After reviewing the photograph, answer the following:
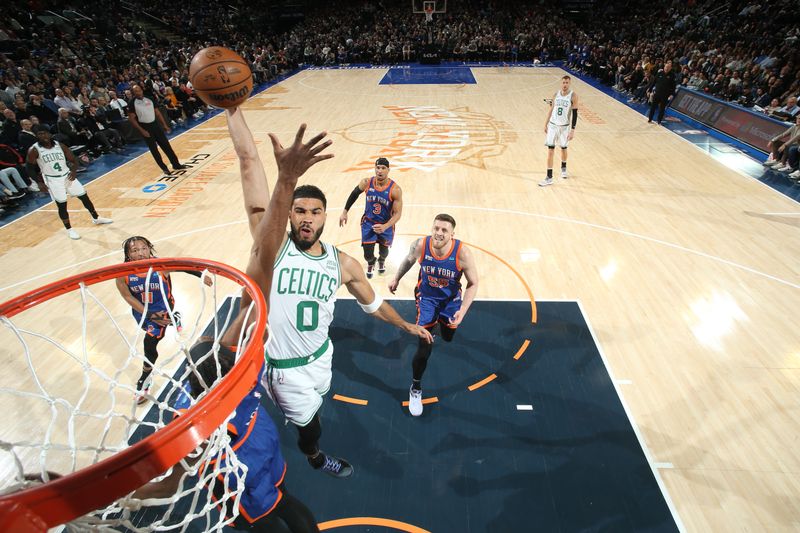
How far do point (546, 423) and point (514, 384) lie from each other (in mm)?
494

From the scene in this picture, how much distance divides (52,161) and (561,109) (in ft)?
28.7

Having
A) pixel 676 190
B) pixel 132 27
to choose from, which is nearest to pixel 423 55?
pixel 132 27

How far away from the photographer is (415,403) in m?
3.94

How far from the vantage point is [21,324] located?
5332 mm

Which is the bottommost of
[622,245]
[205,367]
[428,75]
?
[428,75]

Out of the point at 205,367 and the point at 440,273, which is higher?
the point at 205,367

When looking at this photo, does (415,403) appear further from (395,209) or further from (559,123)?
(559,123)

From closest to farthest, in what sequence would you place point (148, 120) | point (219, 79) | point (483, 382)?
1. point (219, 79)
2. point (483, 382)
3. point (148, 120)

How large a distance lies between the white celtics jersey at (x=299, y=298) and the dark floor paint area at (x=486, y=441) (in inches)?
48.5

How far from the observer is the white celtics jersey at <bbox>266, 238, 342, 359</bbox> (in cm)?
283

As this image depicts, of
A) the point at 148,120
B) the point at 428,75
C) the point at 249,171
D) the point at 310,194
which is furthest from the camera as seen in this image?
the point at 428,75

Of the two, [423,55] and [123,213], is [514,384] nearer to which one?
[123,213]

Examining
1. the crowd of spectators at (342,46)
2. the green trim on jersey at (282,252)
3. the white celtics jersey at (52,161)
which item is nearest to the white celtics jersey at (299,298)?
the green trim on jersey at (282,252)

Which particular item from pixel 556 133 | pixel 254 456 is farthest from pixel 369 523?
pixel 556 133
